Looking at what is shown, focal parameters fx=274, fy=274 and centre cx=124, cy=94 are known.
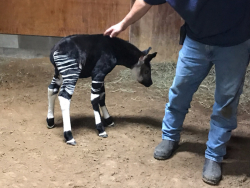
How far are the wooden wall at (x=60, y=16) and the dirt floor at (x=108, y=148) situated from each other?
5.44 feet

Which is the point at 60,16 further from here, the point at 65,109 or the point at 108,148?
the point at 108,148

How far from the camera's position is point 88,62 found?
251 cm

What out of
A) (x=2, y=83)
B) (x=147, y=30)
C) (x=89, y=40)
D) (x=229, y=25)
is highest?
(x=229, y=25)

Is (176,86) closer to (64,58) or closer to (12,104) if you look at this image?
(64,58)

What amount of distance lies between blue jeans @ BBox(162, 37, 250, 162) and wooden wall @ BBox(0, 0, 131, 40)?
10.0ft

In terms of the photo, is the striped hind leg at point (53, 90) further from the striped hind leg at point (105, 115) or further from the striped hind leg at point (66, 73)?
the striped hind leg at point (105, 115)

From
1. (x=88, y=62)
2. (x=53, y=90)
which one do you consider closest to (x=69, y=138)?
(x=53, y=90)

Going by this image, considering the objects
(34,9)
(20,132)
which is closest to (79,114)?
(20,132)

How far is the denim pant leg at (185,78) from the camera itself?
198 cm

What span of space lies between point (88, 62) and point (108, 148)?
32.0 inches

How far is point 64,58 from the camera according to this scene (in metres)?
2.42

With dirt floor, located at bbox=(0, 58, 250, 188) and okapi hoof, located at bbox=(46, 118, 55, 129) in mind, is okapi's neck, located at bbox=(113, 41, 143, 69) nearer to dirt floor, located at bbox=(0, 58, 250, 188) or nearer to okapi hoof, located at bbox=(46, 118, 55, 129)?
dirt floor, located at bbox=(0, 58, 250, 188)

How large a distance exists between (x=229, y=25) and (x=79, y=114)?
1995 mm

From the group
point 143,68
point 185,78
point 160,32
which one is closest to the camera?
point 185,78
